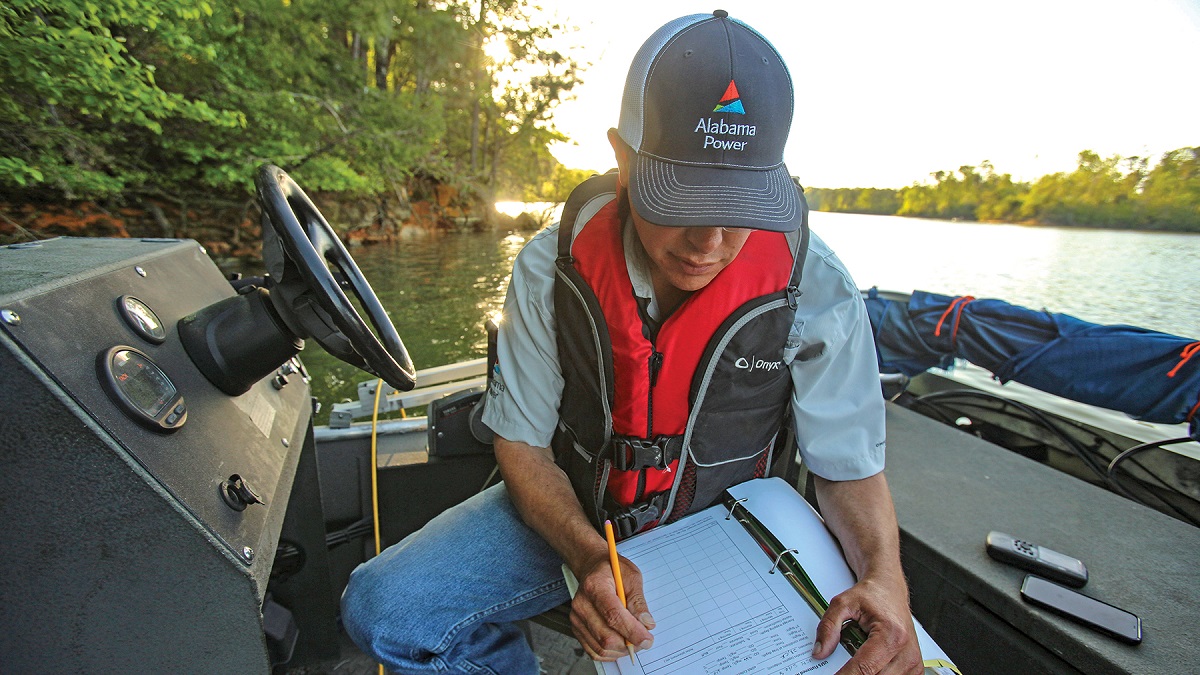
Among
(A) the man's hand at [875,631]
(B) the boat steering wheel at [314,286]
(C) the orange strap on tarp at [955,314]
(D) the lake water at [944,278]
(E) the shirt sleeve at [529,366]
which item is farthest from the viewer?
(D) the lake water at [944,278]

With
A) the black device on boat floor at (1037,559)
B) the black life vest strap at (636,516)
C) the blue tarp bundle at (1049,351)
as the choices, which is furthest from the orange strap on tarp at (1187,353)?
the black life vest strap at (636,516)

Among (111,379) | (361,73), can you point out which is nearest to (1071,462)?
(111,379)

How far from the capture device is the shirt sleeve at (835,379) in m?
1.25

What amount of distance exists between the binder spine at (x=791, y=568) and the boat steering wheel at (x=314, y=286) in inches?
32.8

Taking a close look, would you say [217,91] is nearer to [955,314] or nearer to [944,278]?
[955,314]

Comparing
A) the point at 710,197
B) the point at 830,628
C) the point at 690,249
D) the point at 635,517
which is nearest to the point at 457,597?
the point at 635,517

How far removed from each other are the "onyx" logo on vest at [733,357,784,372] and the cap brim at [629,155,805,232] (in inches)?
13.4

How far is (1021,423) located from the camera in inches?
101

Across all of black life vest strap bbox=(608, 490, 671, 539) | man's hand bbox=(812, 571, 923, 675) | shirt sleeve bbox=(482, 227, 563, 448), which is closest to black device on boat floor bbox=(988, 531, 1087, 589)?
man's hand bbox=(812, 571, 923, 675)

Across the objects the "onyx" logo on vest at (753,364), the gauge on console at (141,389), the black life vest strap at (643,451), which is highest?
the gauge on console at (141,389)

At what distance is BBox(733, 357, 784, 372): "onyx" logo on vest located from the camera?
1277mm

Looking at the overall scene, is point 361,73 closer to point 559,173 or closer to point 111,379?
point 111,379

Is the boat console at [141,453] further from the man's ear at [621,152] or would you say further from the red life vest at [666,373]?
the man's ear at [621,152]

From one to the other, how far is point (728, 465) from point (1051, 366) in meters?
2.08
